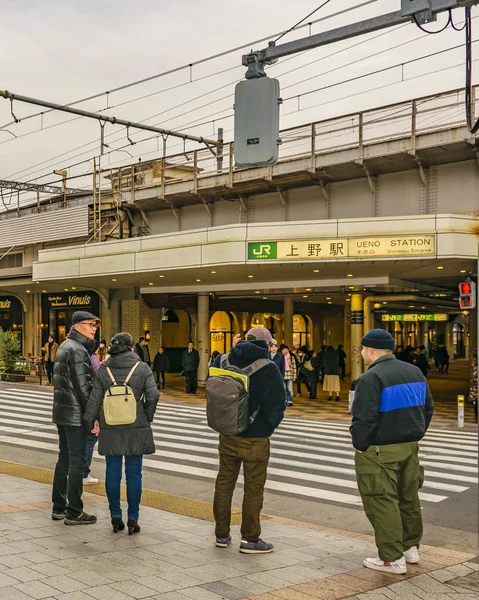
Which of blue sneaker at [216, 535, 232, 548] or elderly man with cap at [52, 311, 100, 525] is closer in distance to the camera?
blue sneaker at [216, 535, 232, 548]

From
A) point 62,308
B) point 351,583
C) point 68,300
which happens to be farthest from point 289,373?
point 62,308

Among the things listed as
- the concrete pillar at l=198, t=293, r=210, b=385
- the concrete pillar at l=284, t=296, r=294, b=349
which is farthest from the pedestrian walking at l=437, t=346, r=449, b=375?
the concrete pillar at l=198, t=293, r=210, b=385

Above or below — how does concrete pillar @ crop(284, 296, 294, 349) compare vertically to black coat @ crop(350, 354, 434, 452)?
above

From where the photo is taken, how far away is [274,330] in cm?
4028

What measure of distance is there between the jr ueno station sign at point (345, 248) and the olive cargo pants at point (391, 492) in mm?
13096

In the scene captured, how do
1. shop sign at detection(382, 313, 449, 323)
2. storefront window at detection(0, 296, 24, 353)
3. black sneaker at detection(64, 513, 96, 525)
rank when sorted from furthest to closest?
1. storefront window at detection(0, 296, 24, 353)
2. shop sign at detection(382, 313, 449, 323)
3. black sneaker at detection(64, 513, 96, 525)

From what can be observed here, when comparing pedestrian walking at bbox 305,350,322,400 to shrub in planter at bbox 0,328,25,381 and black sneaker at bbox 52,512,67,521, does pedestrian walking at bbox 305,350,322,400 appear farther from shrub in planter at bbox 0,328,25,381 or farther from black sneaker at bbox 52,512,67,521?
black sneaker at bbox 52,512,67,521

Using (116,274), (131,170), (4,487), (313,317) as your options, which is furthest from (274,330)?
(4,487)

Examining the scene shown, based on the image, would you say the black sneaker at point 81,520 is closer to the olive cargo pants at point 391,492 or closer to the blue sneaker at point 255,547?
the blue sneaker at point 255,547

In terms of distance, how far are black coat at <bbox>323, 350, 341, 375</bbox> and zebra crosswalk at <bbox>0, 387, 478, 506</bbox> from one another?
18.0 ft

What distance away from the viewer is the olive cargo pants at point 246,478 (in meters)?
6.14

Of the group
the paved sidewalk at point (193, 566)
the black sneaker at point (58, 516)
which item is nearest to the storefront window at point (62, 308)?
the black sneaker at point (58, 516)

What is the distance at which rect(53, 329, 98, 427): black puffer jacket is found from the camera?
7.03 metres

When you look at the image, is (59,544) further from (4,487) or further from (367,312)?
→ (367,312)
